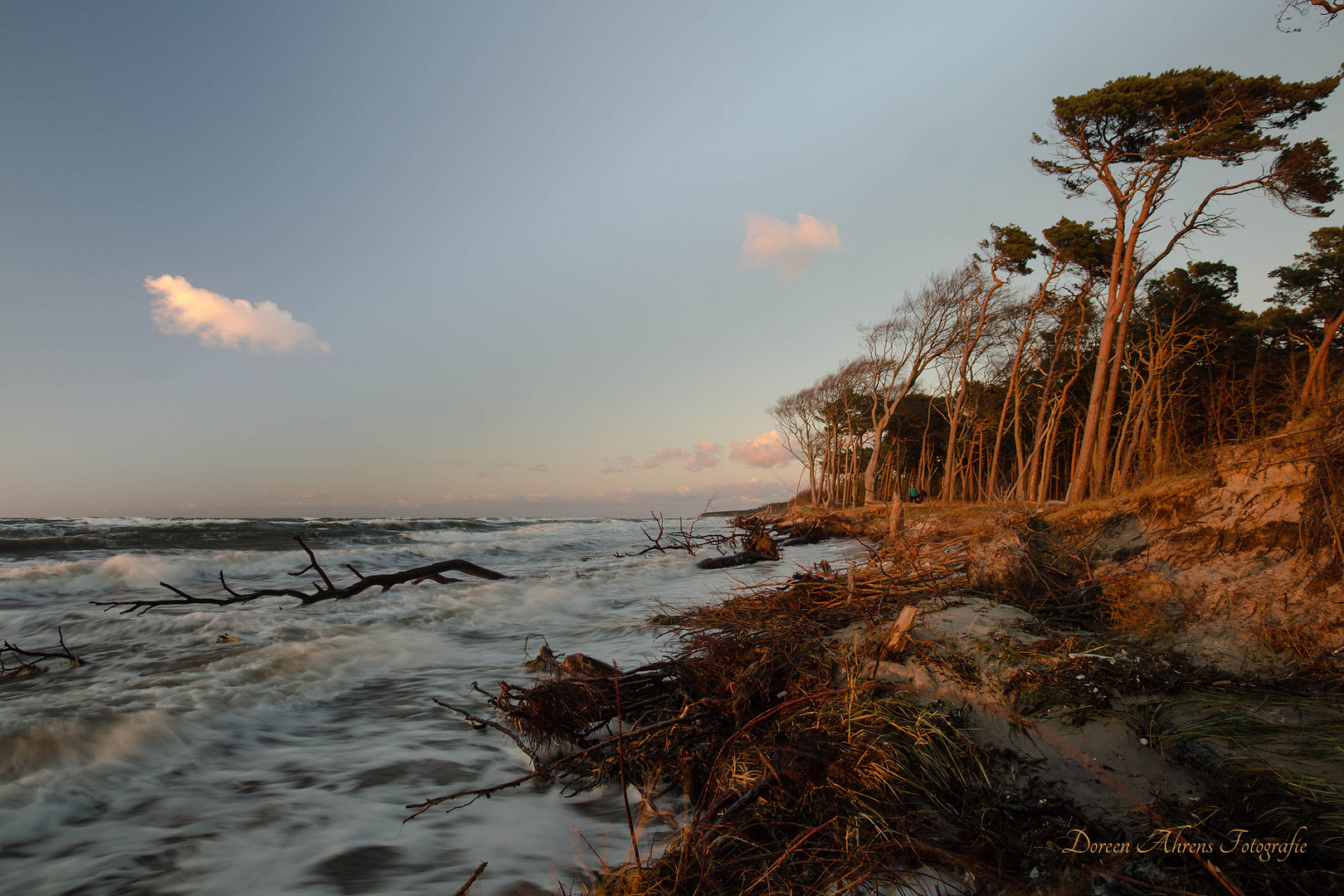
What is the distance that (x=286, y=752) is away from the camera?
391cm

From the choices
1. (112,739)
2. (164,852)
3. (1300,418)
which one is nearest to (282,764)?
(164,852)

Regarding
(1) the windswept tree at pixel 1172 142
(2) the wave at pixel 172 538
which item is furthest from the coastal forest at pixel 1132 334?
(2) the wave at pixel 172 538

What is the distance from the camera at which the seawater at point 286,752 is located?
259cm

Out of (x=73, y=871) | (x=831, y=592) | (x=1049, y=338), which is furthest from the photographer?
(x=1049, y=338)

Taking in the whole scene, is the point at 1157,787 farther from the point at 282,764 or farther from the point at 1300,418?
the point at 282,764

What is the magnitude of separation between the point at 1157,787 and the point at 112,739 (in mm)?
6311

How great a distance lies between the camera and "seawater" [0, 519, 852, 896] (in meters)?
2.59

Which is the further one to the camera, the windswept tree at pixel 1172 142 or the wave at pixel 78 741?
the windswept tree at pixel 1172 142

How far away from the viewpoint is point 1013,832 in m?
2.20

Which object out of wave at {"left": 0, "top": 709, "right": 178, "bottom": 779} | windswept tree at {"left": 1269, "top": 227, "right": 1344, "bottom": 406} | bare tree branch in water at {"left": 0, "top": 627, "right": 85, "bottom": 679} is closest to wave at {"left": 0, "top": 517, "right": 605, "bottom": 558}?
bare tree branch in water at {"left": 0, "top": 627, "right": 85, "bottom": 679}

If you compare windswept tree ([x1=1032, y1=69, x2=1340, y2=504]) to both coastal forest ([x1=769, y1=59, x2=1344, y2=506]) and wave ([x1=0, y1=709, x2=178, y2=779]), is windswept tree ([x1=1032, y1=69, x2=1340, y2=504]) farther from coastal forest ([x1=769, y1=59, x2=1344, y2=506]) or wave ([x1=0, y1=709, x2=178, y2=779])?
wave ([x1=0, y1=709, x2=178, y2=779])
